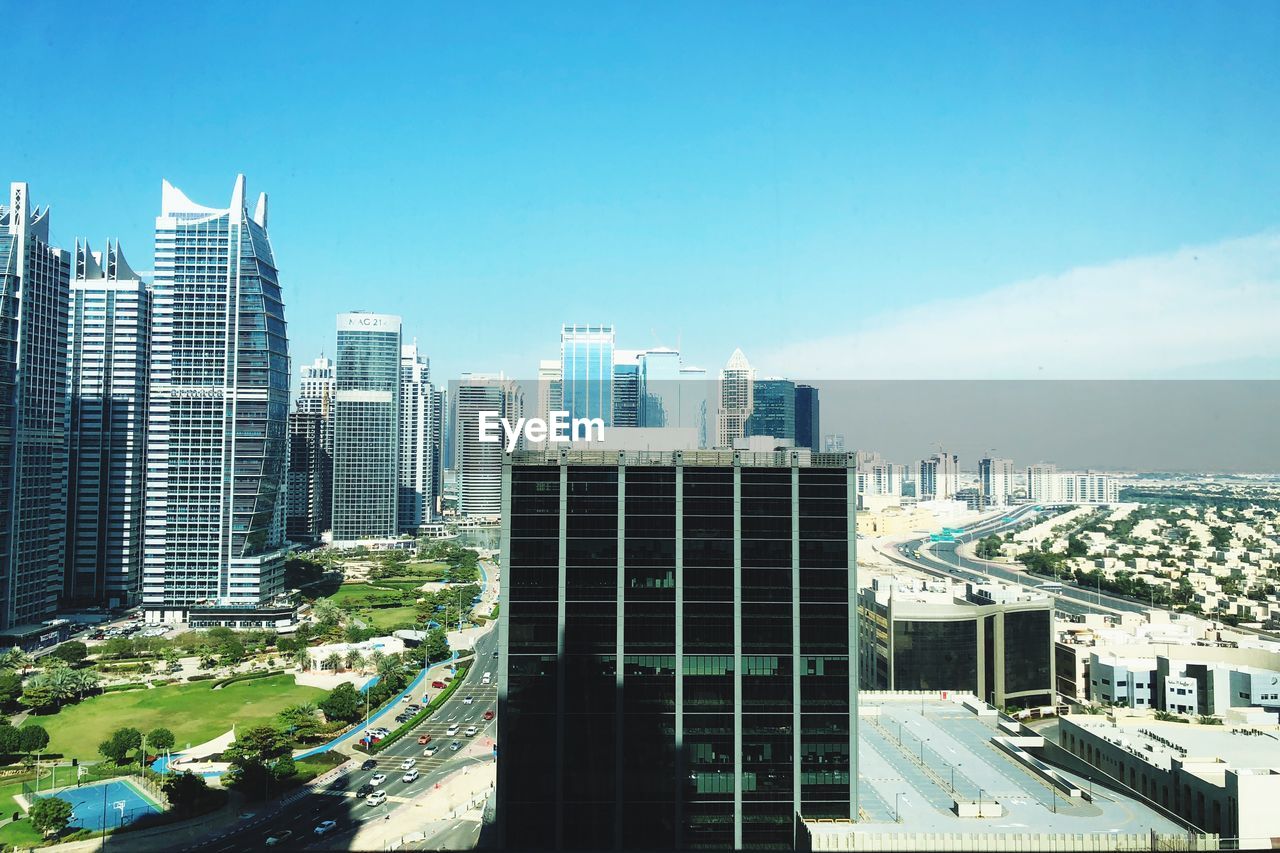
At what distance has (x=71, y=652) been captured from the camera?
31.8 metres

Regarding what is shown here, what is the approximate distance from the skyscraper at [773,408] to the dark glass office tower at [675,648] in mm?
57799

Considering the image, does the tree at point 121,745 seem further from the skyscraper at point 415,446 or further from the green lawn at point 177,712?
the skyscraper at point 415,446

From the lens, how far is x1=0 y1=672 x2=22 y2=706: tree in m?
26.5

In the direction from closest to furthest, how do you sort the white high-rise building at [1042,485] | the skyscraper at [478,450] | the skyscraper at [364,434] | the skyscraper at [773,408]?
the skyscraper at [364,434] → the skyscraper at [773,408] → the skyscraper at [478,450] → the white high-rise building at [1042,485]

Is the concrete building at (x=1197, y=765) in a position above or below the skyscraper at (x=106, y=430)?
below

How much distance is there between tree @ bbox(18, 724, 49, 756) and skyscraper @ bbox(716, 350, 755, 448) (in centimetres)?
5453

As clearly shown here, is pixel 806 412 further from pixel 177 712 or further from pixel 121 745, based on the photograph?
pixel 121 745

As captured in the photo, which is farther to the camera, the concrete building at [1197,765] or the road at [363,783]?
the road at [363,783]

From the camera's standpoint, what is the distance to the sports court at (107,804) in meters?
18.5

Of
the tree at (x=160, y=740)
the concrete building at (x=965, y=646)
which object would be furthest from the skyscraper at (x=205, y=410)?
the concrete building at (x=965, y=646)

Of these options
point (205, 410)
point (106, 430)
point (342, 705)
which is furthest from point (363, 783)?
point (106, 430)

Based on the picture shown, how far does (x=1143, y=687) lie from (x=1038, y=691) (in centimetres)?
290

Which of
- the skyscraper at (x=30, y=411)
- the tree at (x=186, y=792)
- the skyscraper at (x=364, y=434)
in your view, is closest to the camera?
the tree at (x=186, y=792)

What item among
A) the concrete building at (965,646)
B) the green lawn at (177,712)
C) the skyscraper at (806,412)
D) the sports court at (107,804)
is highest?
the skyscraper at (806,412)
